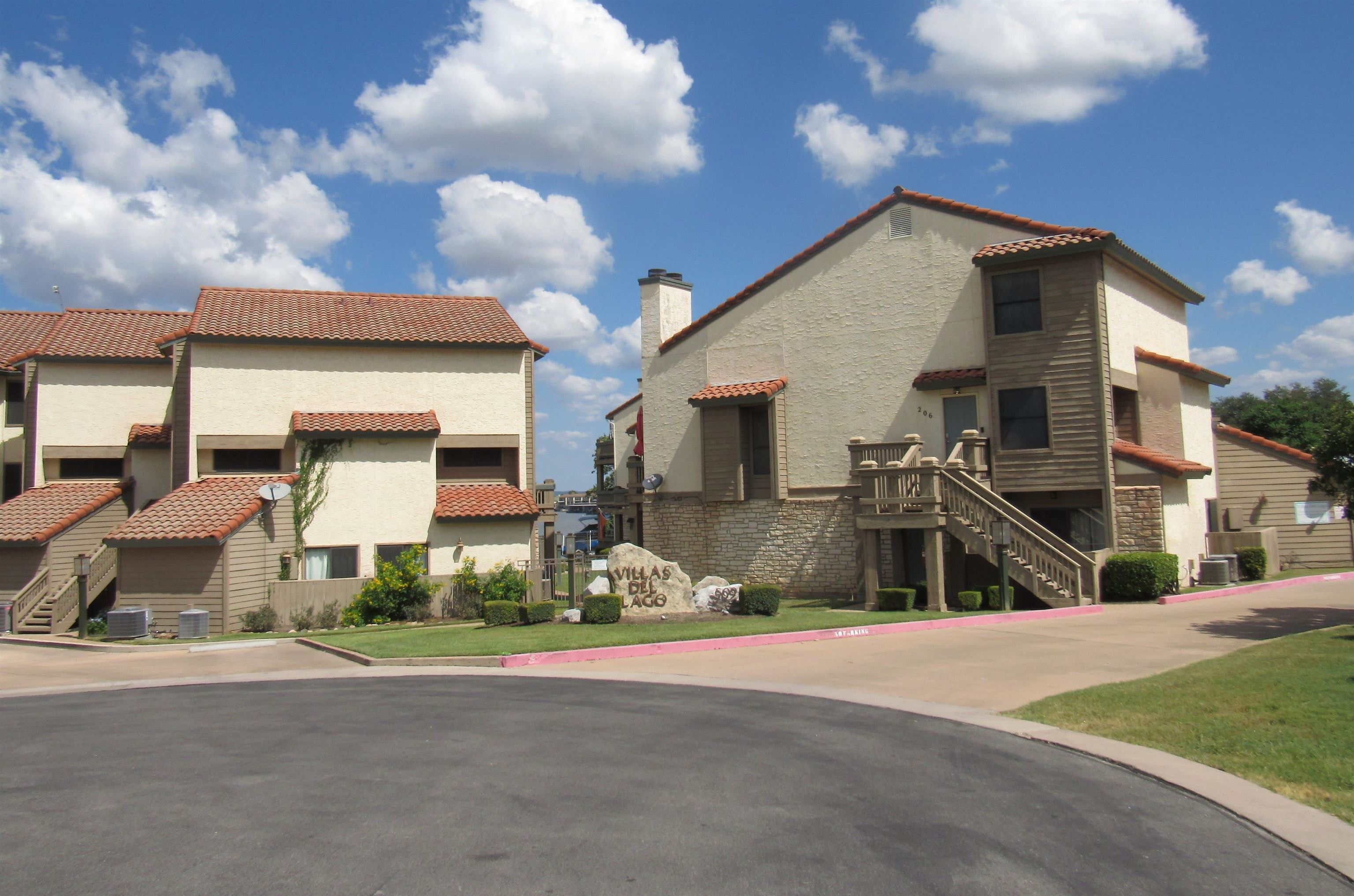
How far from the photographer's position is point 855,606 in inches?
977

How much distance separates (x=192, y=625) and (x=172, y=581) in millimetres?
1651

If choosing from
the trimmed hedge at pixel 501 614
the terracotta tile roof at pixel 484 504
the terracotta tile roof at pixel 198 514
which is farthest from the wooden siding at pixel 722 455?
the terracotta tile roof at pixel 198 514

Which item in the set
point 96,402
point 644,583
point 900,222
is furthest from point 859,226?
point 96,402

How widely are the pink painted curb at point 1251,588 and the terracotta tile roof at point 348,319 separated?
1965 cm

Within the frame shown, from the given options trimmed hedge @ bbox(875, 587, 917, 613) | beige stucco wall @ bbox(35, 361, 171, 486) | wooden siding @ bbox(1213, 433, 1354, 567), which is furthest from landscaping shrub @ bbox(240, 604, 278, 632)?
wooden siding @ bbox(1213, 433, 1354, 567)

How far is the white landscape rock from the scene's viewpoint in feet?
71.5

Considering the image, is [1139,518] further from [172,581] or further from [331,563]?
[172,581]

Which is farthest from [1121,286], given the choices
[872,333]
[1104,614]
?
[1104,614]

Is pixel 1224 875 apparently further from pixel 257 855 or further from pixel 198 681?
pixel 198 681

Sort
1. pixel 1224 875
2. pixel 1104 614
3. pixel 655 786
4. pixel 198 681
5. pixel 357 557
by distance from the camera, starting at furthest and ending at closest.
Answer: pixel 357 557
pixel 1104 614
pixel 198 681
pixel 655 786
pixel 1224 875

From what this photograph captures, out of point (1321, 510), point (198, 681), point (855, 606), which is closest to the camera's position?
point (198, 681)

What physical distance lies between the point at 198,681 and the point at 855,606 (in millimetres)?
15190

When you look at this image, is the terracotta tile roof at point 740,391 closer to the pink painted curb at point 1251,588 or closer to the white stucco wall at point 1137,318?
the white stucco wall at point 1137,318

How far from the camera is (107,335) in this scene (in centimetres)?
3306
